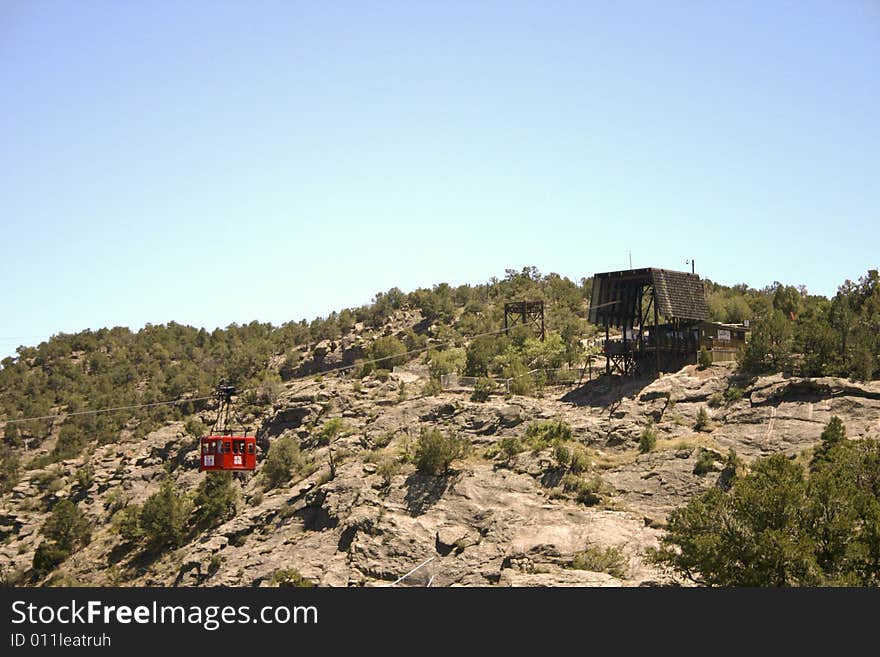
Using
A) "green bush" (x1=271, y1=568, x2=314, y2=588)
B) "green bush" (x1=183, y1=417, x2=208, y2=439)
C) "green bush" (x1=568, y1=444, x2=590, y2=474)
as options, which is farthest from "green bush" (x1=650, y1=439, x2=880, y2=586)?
"green bush" (x1=183, y1=417, x2=208, y2=439)

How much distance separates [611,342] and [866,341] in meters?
17.4

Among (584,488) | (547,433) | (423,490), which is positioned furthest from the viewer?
(547,433)

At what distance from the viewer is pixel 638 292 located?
7656cm

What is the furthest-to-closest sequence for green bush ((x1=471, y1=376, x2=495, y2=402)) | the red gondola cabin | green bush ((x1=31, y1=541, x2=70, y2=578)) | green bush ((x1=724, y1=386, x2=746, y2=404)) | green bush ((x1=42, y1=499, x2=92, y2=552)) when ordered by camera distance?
1. green bush ((x1=42, y1=499, x2=92, y2=552))
2. green bush ((x1=31, y1=541, x2=70, y2=578))
3. green bush ((x1=471, y1=376, x2=495, y2=402))
4. green bush ((x1=724, y1=386, x2=746, y2=404))
5. the red gondola cabin

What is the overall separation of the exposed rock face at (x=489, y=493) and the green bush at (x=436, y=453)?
67 cm

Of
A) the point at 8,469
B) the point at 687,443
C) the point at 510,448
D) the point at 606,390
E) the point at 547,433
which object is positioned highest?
the point at 606,390

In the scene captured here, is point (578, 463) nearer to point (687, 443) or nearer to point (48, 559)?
point (687, 443)

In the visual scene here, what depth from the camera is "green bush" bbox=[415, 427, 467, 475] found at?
218ft

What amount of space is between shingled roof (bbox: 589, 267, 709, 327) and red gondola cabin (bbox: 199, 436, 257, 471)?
29928 mm

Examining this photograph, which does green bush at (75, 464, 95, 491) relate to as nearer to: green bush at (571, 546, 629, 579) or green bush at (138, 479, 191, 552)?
green bush at (138, 479, 191, 552)

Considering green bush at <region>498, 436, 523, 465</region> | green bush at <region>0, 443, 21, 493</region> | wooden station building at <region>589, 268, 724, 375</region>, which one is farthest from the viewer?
green bush at <region>0, 443, 21, 493</region>

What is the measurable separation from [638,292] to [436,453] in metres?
20.3

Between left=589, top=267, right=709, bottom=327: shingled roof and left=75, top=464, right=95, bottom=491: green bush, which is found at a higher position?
left=589, top=267, right=709, bottom=327: shingled roof

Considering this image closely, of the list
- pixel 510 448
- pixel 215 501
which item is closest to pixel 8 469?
pixel 215 501
